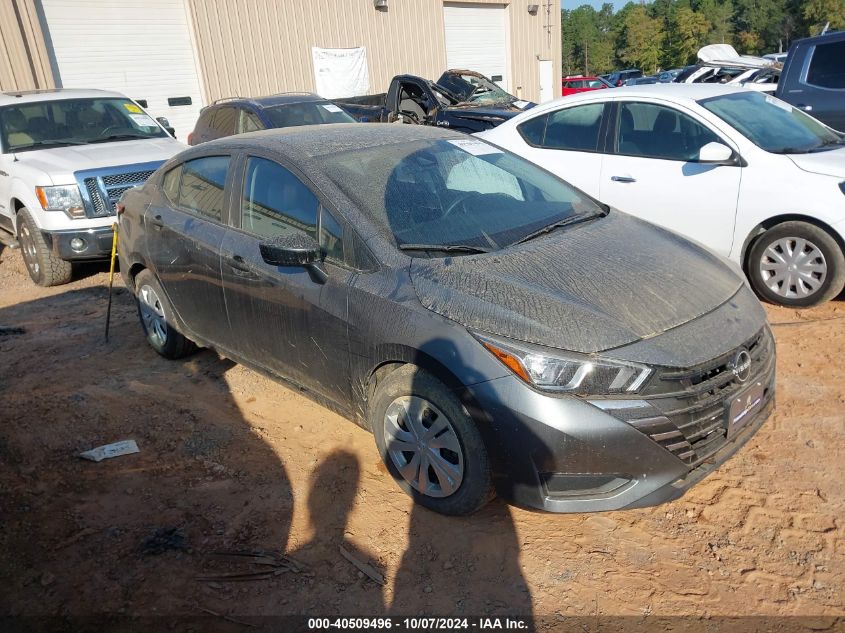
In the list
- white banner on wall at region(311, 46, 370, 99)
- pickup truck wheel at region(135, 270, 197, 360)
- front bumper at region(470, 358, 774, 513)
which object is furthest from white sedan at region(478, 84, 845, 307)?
white banner on wall at region(311, 46, 370, 99)

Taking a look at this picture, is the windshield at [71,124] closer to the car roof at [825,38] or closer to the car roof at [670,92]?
the car roof at [670,92]

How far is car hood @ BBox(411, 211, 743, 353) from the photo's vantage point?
2.76m

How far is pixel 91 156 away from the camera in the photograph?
7.09m

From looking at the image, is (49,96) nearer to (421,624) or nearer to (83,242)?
(83,242)

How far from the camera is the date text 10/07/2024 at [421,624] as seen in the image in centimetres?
257

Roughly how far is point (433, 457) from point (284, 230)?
4.74ft

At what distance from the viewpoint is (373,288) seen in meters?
3.15

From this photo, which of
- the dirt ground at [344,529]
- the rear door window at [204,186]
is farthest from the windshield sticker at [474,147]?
the dirt ground at [344,529]

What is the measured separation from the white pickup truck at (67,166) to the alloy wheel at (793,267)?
5836 millimetres

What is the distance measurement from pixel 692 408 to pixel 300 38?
15.2 m

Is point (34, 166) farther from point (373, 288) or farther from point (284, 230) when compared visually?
point (373, 288)

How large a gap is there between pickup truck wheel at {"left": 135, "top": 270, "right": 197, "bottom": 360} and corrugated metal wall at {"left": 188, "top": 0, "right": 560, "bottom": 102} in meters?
10.7

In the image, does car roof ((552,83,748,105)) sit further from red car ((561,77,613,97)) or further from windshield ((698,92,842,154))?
red car ((561,77,613,97))

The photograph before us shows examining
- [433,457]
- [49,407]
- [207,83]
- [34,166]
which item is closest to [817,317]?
[433,457]
